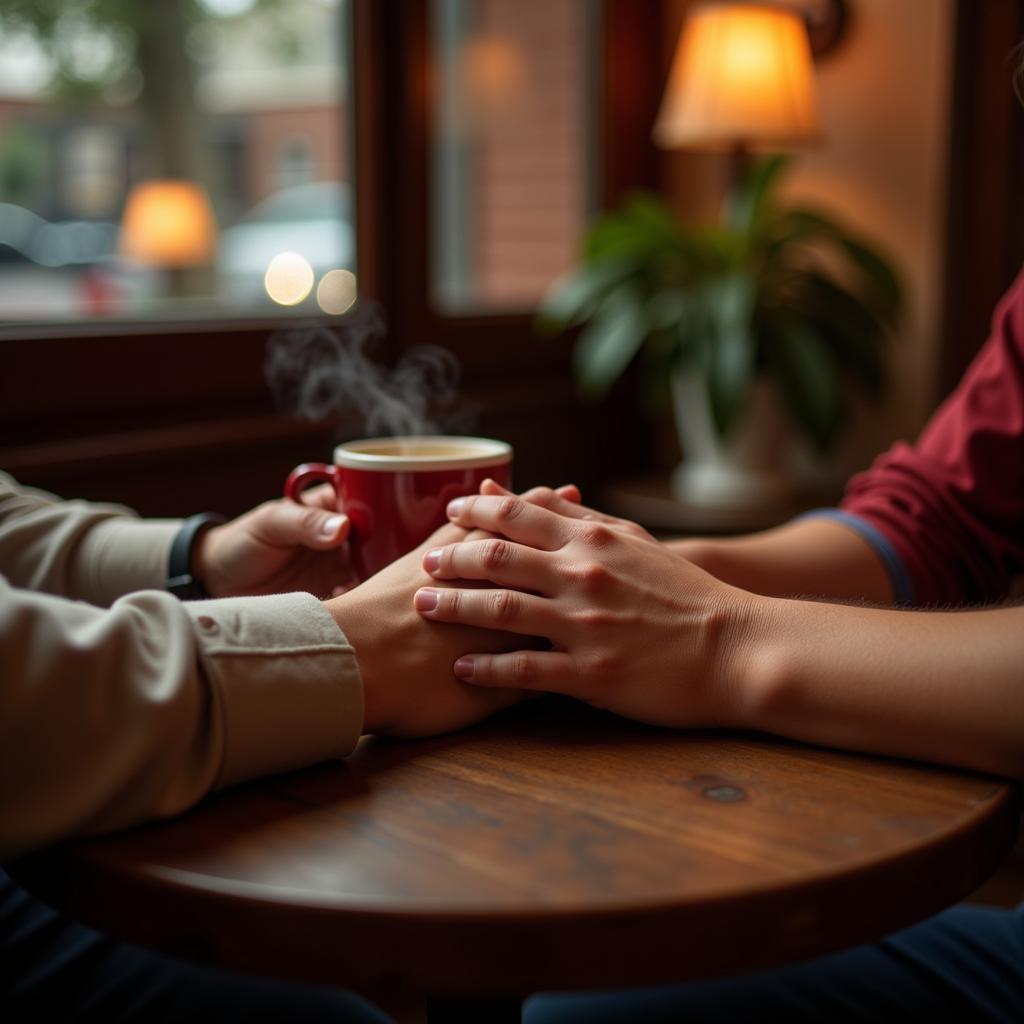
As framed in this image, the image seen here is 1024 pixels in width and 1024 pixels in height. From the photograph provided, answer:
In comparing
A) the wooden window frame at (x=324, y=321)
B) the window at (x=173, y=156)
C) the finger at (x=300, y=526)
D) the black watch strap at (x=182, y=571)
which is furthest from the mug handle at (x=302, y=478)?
the window at (x=173, y=156)

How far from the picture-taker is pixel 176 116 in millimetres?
2594

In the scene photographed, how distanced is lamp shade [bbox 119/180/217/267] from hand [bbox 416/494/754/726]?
2088 mm

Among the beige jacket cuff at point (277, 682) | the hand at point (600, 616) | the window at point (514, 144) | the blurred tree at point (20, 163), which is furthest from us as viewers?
the window at point (514, 144)

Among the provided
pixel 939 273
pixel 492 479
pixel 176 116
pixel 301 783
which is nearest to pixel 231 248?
pixel 176 116

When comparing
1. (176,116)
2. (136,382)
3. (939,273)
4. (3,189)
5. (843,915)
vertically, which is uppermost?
(176,116)

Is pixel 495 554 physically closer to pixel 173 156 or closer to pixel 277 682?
pixel 277 682

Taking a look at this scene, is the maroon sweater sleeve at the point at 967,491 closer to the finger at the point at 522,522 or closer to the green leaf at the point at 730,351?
the finger at the point at 522,522

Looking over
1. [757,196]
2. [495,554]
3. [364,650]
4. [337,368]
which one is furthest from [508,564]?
[757,196]

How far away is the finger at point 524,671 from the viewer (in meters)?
0.75

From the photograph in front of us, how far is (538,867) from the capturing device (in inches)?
21.2

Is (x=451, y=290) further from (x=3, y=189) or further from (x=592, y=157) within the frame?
(x=3, y=189)

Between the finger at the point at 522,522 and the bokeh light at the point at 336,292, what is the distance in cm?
165

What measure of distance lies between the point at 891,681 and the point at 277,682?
39 cm

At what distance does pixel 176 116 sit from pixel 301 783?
7.64 feet
